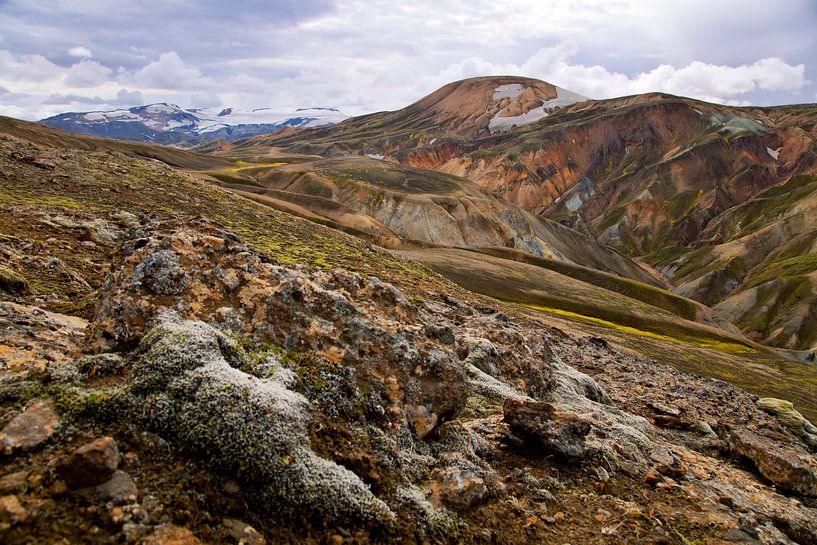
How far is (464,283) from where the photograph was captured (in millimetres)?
52062

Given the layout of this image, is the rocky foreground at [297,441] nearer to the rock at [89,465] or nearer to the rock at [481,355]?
the rock at [89,465]

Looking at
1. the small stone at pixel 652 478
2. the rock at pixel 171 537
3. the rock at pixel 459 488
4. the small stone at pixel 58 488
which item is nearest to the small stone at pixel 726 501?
the small stone at pixel 652 478

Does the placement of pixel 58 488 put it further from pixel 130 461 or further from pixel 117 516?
pixel 130 461

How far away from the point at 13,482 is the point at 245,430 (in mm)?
2348

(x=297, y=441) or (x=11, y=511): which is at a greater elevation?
(x=11, y=511)

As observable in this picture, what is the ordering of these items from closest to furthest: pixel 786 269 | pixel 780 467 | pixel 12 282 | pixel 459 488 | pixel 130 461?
pixel 130 461, pixel 459 488, pixel 12 282, pixel 780 467, pixel 786 269

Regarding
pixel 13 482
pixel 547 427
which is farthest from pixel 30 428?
pixel 547 427

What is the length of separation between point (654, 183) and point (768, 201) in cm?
4082

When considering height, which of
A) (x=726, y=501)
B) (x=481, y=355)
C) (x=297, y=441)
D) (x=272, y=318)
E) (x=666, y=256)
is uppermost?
(x=272, y=318)

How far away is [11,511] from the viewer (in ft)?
13.9

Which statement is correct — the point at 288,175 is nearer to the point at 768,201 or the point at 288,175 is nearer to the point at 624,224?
the point at 624,224

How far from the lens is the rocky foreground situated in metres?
5.17

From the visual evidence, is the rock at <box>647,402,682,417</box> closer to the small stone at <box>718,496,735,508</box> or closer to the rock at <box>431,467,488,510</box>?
the small stone at <box>718,496,735,508</box>

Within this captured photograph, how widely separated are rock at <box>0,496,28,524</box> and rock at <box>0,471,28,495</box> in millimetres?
168
